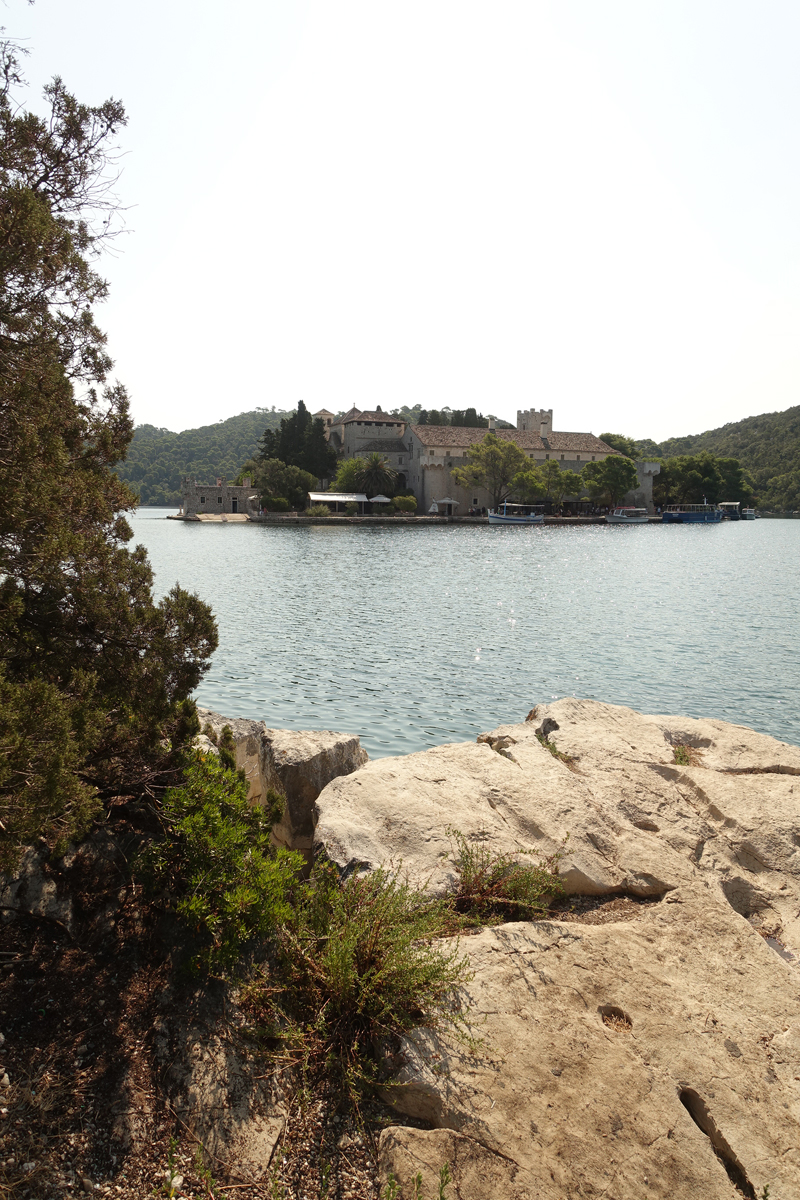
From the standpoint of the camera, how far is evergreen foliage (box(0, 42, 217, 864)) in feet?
9.23

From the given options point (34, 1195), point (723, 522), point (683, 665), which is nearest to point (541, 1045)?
point (34, 1195)

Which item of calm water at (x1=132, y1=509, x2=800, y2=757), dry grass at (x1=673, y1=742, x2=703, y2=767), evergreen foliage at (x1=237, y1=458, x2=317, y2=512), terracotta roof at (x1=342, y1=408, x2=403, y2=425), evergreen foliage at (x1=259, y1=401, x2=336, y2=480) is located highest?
terracotta roof at (x1=342, y1=408, x2=403, y2=425)

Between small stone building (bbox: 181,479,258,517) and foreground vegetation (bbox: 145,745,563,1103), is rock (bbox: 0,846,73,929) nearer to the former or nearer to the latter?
foreground vegetation (bbox: 145,745,563,1103)

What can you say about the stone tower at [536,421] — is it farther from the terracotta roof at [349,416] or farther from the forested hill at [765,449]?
the forested hill at [765,449]

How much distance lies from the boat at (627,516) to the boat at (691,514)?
4273 mm

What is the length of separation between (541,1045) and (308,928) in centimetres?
126

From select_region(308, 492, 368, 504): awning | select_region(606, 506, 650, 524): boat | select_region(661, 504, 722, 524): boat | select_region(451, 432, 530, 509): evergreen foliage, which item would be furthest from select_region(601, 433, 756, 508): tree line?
select_region(308, 492, 368, 504): awning

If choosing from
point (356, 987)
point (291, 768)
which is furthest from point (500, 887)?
point (291, 768)

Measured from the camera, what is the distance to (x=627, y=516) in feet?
303

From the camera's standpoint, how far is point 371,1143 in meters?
2.98

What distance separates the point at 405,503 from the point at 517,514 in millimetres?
13353

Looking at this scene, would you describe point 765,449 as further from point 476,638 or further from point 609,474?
point 476,638

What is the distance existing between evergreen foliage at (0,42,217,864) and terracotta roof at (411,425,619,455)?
Result: 8202 centimetres

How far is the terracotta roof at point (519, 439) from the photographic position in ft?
282
